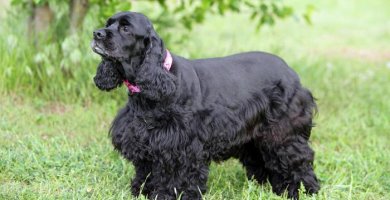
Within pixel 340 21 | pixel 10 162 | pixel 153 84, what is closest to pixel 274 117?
pixel 153 84

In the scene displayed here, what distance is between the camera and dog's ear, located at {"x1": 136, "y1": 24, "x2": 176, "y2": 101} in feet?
11.9

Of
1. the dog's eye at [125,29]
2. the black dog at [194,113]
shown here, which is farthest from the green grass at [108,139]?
the dog's eye at [125,29]

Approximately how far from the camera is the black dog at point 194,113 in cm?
368

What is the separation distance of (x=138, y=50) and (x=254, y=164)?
1.41 meters

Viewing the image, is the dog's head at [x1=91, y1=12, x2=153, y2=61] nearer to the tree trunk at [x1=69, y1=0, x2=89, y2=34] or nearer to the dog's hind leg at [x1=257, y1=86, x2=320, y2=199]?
the dog's hind leg at [x1=257, y1=86, x2=320, y2=199]

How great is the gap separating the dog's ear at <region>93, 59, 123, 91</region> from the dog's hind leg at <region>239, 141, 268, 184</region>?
1156 millimetres

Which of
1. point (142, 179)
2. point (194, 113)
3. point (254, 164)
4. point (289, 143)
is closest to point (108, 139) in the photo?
point (142, 179)

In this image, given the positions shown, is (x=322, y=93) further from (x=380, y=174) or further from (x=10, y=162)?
(x=10, y=162)

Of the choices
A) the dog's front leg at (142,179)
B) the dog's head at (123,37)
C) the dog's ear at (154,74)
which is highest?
the dog's head at (123,37)

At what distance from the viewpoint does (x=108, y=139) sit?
5.09 m

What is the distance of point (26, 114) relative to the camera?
5.48m

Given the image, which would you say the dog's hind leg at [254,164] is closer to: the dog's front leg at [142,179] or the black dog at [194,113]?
the black dog at [194,113]

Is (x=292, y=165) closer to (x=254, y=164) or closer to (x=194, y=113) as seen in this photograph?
(x=254, y=164)

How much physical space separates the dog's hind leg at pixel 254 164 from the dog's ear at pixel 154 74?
3.64ft
